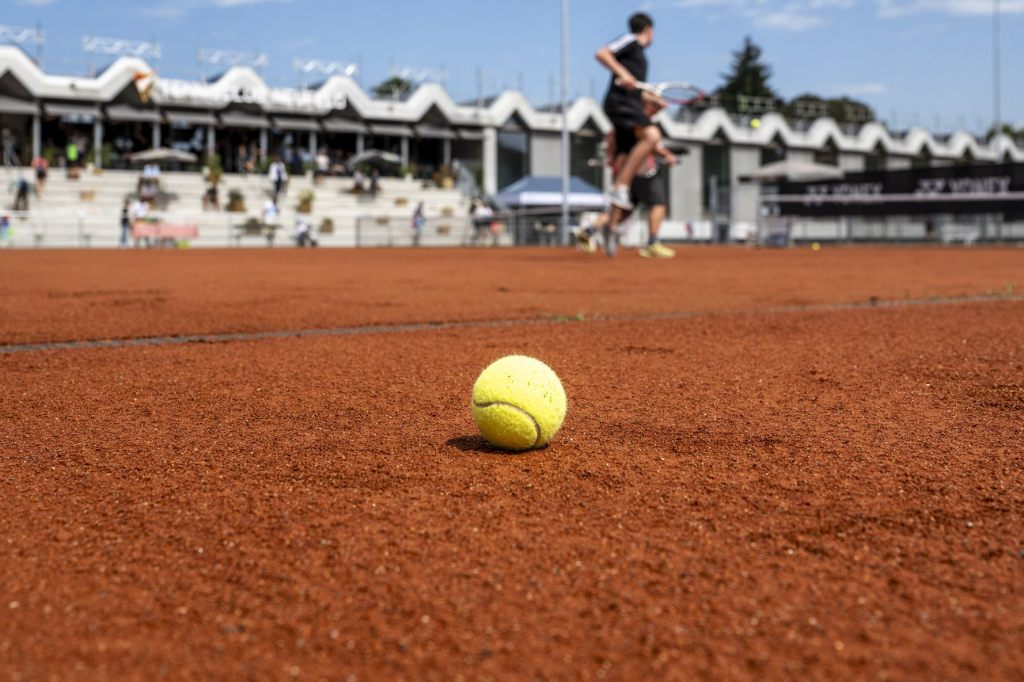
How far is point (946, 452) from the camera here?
3467mm

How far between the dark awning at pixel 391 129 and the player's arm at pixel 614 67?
33.8 meters

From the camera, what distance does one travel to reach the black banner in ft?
97.6

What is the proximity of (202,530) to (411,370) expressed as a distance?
109 inches

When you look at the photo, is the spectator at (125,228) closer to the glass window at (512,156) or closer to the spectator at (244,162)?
the spectator at (244,162)

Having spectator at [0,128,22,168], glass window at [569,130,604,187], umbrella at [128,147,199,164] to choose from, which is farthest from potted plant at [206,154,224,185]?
glass window at [569,130,604,187]

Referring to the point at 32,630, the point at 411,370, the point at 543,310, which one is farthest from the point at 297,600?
the point at 543,310

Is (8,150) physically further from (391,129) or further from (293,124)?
(391,129)

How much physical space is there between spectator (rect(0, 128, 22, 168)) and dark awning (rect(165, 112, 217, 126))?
6.13 m

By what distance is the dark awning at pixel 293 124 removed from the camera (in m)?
44.0

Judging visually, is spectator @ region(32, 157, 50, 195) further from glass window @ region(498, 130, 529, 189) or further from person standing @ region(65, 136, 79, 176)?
glass window @ region(498, 130, 529, 189)

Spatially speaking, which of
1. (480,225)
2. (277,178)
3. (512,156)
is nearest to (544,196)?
(480,225)

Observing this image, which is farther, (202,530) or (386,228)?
(386,228)

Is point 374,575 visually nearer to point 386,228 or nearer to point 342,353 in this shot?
point 342,353

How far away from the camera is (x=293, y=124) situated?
44.5 m
